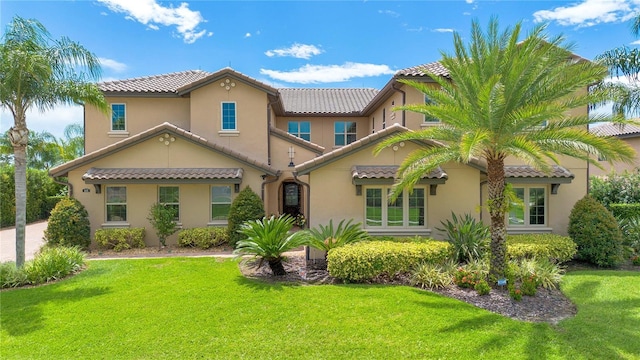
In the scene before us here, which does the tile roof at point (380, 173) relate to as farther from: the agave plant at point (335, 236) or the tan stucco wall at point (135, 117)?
the tan stucco wall at point (135, 117)

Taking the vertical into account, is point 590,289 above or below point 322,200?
below

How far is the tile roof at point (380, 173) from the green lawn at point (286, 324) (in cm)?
421

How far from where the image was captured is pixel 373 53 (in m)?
18.9

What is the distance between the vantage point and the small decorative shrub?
947 cm

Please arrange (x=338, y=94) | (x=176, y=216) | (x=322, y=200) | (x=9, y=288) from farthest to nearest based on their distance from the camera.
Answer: (x=338, y=94)
(x=176, y=216)
(x=322, y=200)
(x=9, y=288)

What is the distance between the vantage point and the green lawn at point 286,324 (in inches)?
238

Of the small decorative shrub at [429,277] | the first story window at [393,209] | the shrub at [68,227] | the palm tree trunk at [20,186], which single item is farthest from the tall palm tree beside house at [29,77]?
the small decorative shrub at [429,277]

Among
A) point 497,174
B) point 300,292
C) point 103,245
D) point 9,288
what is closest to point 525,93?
point 497,174

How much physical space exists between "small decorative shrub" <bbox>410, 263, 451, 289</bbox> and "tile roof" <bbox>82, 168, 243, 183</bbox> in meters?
8.94

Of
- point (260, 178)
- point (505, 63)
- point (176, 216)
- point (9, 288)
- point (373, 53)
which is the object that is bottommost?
point (9, 288)

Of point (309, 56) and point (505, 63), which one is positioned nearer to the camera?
point (505, 63)

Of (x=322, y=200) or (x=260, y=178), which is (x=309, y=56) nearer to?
(x=260, y=178)

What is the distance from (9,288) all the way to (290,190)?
1421 centimetres

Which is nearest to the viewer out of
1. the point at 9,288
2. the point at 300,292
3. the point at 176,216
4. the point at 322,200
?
the point at 300,292
